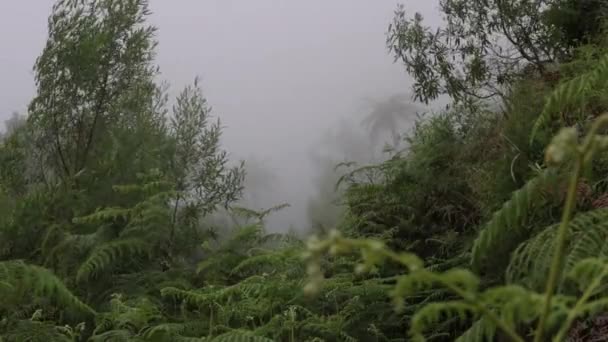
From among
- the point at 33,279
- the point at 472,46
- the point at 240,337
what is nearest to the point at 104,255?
the point at 33,279

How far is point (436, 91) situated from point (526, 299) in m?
7.24

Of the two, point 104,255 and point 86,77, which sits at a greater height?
point 86,77

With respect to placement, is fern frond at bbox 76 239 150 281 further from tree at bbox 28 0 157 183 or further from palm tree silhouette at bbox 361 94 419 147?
palm tree silhouette at bbox 361 94 419 147

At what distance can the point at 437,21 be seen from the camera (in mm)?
8484

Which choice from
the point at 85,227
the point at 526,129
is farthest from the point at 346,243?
the point at 85,227

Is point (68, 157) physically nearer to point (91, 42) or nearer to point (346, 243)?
point (91, 42)

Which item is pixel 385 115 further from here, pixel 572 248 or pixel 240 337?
pixel 572 248

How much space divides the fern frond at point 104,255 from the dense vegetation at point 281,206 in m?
0.03

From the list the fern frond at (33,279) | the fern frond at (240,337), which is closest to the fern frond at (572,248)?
the fern frond at (240,337)

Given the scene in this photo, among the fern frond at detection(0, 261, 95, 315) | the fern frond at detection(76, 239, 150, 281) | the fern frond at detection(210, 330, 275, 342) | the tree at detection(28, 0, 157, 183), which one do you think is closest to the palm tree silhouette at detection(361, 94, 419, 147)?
the tree at detection(28, 0, 157, 183)

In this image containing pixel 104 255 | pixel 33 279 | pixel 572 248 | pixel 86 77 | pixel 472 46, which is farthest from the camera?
pixel 472 46

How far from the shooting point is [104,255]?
4.04 m

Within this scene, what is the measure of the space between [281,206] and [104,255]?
6.11 feet

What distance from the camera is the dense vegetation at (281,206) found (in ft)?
7.32
